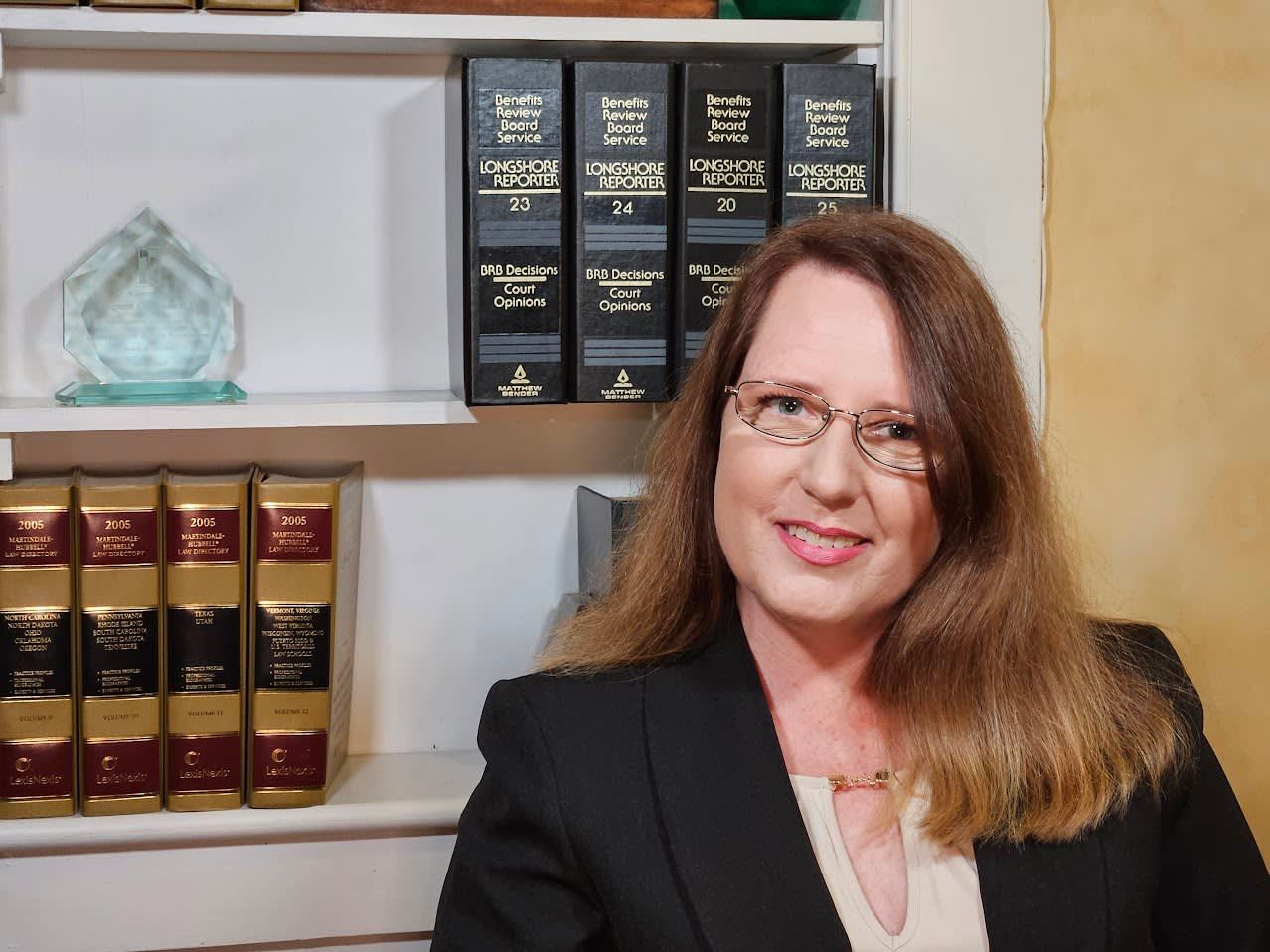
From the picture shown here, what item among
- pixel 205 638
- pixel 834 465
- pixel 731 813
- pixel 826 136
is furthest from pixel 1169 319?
pixel 205 638

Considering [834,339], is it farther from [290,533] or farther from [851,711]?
[290,533]

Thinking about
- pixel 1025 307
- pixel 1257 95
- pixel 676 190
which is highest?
pixel 1257 95

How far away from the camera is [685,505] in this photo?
1.25m

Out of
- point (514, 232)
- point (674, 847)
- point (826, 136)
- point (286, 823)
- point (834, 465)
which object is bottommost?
point (286, 823)

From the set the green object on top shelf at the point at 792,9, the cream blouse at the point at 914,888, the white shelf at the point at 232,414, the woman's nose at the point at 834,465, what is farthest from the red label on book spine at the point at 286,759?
the green object on top shelf at the point at 792,9

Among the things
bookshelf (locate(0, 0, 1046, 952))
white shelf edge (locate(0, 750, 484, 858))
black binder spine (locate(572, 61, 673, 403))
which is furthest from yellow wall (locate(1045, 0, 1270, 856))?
white shelf edge (locate(0, 750, 484, 858))

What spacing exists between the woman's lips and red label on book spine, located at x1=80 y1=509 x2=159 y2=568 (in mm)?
720

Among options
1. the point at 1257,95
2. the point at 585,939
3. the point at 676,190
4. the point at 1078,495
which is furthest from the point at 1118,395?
the point at 585,939

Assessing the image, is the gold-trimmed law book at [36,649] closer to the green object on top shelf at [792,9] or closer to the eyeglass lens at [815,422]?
the eyeglass lens at [815,422]

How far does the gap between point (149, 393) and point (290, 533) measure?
21 cm

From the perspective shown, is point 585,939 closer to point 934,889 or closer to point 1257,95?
point 934,889

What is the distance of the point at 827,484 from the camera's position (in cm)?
107

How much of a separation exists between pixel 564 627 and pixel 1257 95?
109 cm

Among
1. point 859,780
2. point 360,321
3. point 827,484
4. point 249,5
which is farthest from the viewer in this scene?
point 360,321
